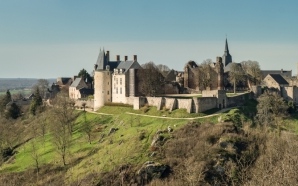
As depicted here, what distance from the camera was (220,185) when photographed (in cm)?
3769

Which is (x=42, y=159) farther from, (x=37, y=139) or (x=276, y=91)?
(x=276, y=91)

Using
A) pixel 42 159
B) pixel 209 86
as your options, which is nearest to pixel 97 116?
pixel 42 159

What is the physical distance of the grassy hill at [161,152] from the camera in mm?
40250

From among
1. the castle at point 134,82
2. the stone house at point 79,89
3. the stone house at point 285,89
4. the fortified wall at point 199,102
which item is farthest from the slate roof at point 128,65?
the stone house at point 285,89

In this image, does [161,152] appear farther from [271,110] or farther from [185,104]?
[271,110]

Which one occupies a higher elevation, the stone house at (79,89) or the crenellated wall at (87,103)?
the stone house at (79,89)

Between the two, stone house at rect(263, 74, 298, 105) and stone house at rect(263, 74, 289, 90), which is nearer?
stone house at rect(263, 74, 298, 105)

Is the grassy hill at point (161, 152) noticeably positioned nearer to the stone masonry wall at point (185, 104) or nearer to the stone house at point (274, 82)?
the stone masonry wall at point (185, 104)

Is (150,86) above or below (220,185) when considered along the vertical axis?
above

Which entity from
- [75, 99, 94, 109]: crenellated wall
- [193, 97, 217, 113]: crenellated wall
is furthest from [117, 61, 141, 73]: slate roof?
[193, 97, 217, 113]: crenellated wall

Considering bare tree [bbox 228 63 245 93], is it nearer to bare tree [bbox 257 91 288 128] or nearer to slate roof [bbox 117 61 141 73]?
bare tree [bbox 257 91 288 128]

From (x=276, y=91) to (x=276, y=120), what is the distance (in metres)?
12.5

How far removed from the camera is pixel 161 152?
43906 millimetres

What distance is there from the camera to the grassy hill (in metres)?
40.2
